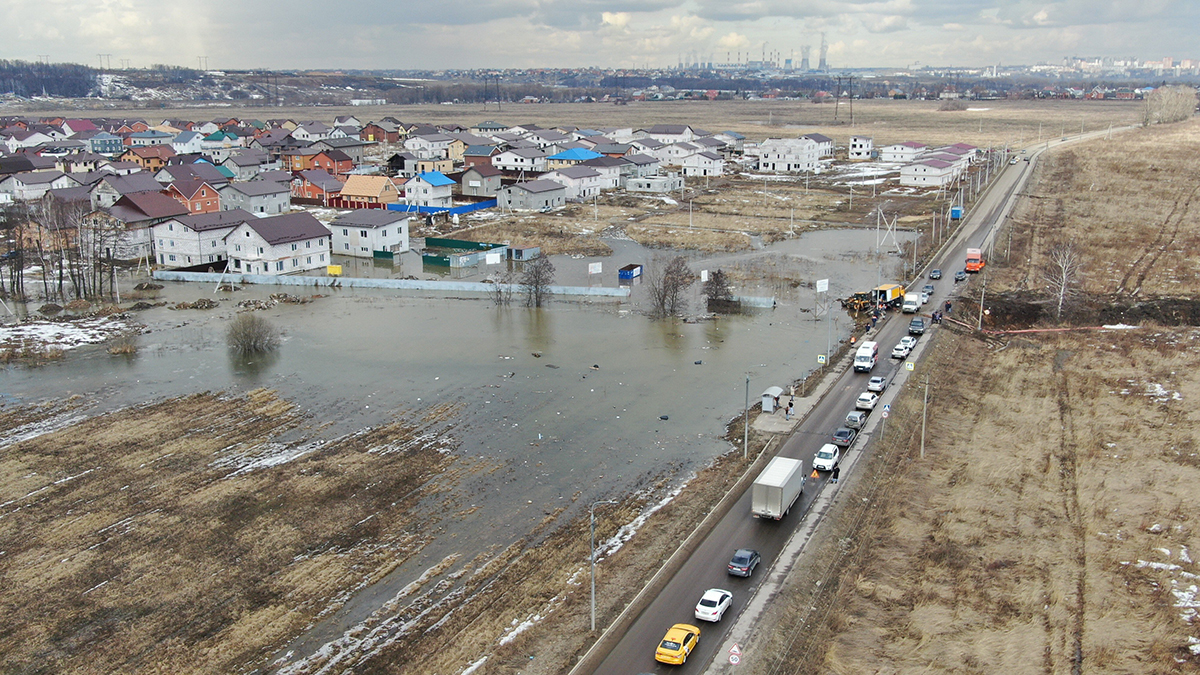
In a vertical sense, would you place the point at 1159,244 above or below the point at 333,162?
below

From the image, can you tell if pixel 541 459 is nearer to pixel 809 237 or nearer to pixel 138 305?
pixel 138 305

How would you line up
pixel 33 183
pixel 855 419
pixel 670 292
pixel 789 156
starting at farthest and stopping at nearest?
pixel 789 156 → pixel 33 183 → pixel 670 292 → pixel 855 419

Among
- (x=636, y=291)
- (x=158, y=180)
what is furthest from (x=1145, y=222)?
(x=158, y=180)

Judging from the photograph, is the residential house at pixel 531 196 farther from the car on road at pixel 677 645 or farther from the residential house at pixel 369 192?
the car on road at pixel 677 645

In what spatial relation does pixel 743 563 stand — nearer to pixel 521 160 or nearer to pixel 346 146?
pixel 521 160

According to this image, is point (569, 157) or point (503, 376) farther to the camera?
point (569, 157)

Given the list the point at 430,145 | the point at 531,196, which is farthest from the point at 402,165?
the point at 531,196

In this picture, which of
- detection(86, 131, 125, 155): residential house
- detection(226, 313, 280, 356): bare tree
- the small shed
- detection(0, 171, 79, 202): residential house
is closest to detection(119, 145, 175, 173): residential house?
detection(86, 131, 125, 155): residential house
